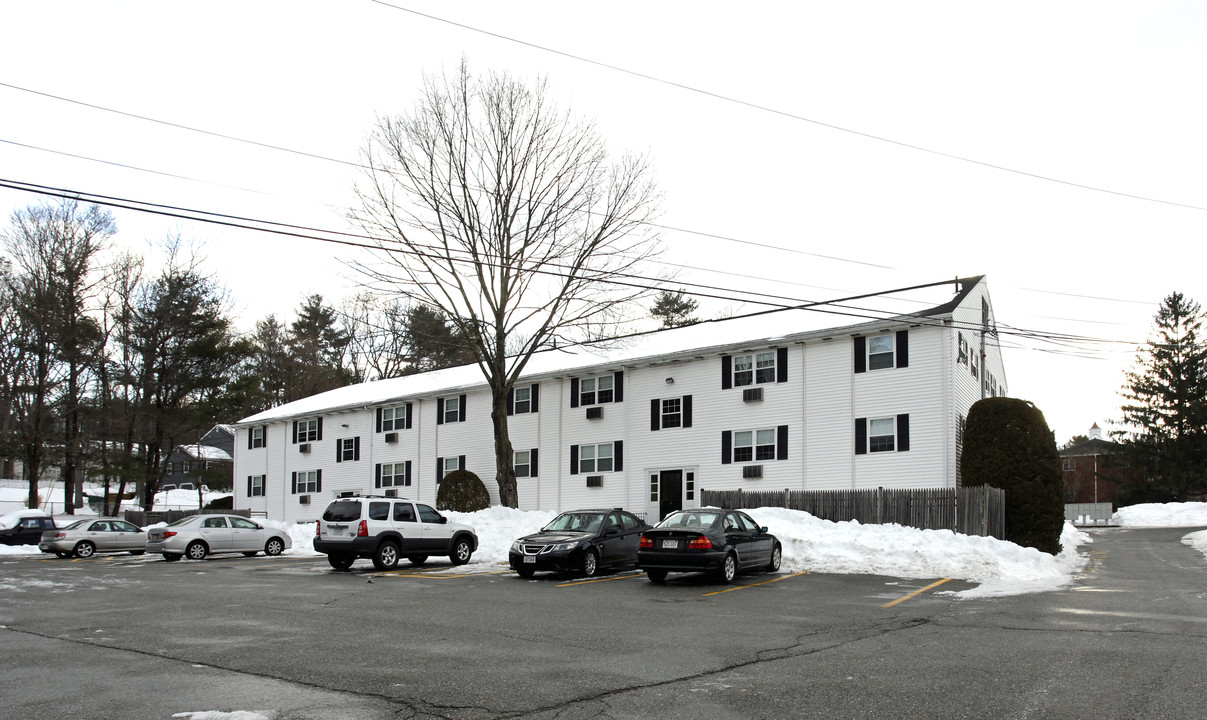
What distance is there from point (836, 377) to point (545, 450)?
13561 millimetres

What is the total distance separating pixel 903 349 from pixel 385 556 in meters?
16.5

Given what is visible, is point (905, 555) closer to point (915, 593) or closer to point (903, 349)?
point (915, 593)

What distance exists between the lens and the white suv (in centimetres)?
2141

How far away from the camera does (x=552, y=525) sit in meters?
21.1

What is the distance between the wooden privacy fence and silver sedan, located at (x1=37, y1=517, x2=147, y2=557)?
2074cm

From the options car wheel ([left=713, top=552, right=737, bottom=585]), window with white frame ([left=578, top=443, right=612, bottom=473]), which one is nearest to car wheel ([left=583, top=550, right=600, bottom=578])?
car wheel ([left=713, top=552, right=737, bottom=585])

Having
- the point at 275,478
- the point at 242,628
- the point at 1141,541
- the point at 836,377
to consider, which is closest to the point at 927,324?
the point at 836,377

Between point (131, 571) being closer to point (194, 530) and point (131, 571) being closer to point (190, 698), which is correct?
point (194, 530)

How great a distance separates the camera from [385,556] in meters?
21.8

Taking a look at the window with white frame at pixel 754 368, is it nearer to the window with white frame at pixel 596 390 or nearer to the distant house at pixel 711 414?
the distant house at pixel 711 414

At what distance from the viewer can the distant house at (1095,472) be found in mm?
67250

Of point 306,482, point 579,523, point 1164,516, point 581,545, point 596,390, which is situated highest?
point 596,390

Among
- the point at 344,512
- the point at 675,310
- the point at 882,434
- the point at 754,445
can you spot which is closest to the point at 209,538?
the point at 344,512

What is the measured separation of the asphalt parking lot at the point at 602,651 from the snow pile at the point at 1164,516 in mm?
39140
